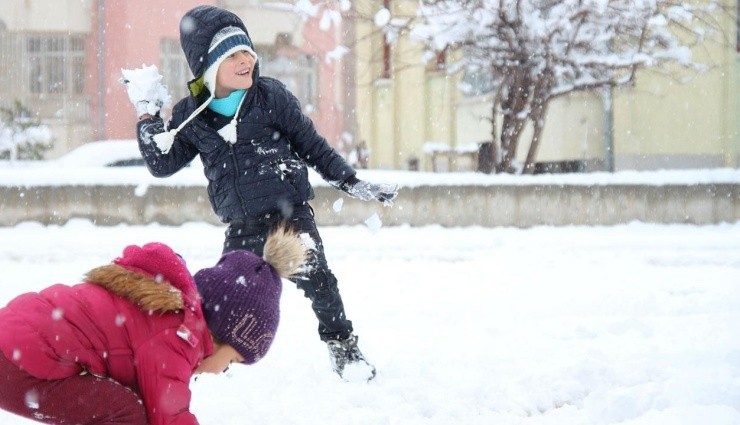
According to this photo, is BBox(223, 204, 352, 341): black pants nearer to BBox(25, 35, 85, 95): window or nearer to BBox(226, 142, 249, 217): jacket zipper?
BBox(226, 142, 249, 217): jacket zipper

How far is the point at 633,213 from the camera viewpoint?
33.4ft

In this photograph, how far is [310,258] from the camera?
12.7 feet

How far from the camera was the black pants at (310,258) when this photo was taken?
3.83m

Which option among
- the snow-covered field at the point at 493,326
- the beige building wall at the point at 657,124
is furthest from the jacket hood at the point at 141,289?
the beige building wall at the point at 657,124

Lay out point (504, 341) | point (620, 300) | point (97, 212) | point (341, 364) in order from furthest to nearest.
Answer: point (97, 212)
point (620, 300)
point (504, 341)
point (341, 364)

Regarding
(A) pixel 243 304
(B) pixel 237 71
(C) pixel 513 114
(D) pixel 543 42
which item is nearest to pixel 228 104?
(B) pixel 237 71

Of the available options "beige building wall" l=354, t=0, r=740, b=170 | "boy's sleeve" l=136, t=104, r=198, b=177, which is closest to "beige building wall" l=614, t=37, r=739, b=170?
"beige building wall" l=354, t=0, r=740, b=170

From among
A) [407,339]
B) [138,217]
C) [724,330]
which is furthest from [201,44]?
[138,217]

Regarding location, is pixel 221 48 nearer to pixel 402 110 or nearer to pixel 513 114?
pixel 513 114

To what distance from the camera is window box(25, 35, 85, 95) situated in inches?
834

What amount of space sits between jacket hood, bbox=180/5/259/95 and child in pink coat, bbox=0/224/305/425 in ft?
4.78

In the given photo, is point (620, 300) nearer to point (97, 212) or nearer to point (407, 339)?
point (407, 339)

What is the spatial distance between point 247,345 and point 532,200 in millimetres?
8040

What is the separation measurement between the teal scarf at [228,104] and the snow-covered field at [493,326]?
1.17 metres
